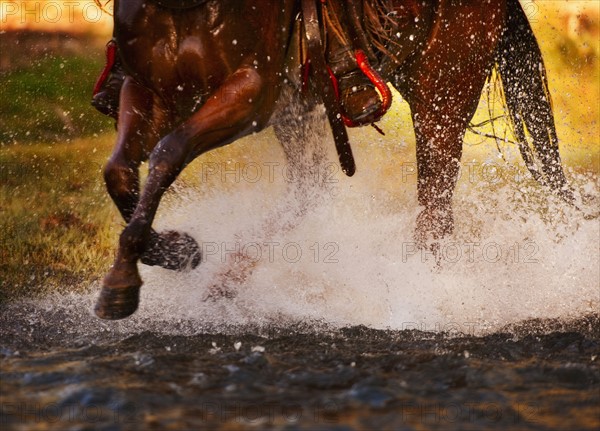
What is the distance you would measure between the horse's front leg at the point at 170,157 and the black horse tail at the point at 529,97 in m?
1.99

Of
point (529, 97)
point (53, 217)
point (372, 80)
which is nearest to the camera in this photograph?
point (372, 80)

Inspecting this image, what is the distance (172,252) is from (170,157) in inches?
30.4

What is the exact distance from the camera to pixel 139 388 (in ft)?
11.7

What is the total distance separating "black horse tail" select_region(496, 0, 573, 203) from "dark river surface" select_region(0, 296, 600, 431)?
1300mm

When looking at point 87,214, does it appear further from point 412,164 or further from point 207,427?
point 207,427

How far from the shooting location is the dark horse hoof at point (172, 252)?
15.2 feet

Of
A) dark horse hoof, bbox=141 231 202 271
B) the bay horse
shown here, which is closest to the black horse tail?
the bay horse

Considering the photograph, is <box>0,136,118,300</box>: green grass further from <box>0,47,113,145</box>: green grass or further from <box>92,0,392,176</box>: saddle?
<box>92,0,392,176</box>: saddle

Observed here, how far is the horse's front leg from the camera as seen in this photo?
13.4 ft

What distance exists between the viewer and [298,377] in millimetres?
3750

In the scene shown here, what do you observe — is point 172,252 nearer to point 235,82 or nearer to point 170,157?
point 170,157

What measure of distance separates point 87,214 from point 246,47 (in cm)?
329

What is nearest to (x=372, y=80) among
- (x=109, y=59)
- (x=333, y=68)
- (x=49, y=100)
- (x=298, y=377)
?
(x=333, y=68)

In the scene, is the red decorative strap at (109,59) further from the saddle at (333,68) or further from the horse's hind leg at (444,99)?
the horse's hind leg at (444,99)
